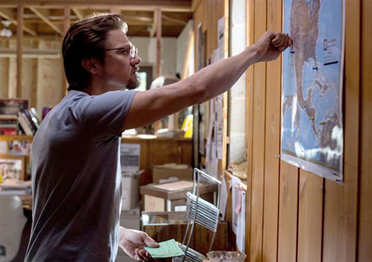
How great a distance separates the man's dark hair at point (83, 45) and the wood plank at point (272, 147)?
1.96ft

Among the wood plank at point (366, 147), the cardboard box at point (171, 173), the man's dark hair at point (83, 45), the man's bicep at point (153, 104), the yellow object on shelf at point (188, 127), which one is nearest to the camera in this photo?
the wood plank at point (366, 147)

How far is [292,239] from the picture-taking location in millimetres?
1430

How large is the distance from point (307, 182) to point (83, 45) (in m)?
0.76

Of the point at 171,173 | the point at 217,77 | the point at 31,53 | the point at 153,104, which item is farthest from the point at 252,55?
the point at 31,53

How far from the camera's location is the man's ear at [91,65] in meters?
1.38

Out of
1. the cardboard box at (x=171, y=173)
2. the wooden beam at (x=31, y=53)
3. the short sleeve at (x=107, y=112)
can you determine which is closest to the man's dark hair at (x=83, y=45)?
the short sleeve at (x=107, y=112)

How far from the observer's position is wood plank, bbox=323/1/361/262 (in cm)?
98

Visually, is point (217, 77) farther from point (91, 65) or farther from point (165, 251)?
point (165, 251)

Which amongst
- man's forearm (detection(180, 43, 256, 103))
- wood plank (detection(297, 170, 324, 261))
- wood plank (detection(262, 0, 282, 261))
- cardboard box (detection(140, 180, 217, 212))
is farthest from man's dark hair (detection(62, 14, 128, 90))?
cardboard box (detection(140, 180, 217, 212))

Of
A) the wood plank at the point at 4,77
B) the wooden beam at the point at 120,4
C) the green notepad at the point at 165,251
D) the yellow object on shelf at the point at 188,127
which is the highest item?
the wooden beam at the point at 120,4

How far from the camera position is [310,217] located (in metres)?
1.27

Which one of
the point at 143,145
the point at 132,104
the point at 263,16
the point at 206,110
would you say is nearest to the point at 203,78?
the point at 132,104

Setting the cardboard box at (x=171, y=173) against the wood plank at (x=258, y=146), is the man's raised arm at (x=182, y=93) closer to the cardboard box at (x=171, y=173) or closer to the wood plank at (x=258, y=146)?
the wood plank at (x=258, y=146)

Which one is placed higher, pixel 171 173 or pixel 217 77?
pixel 217 77
